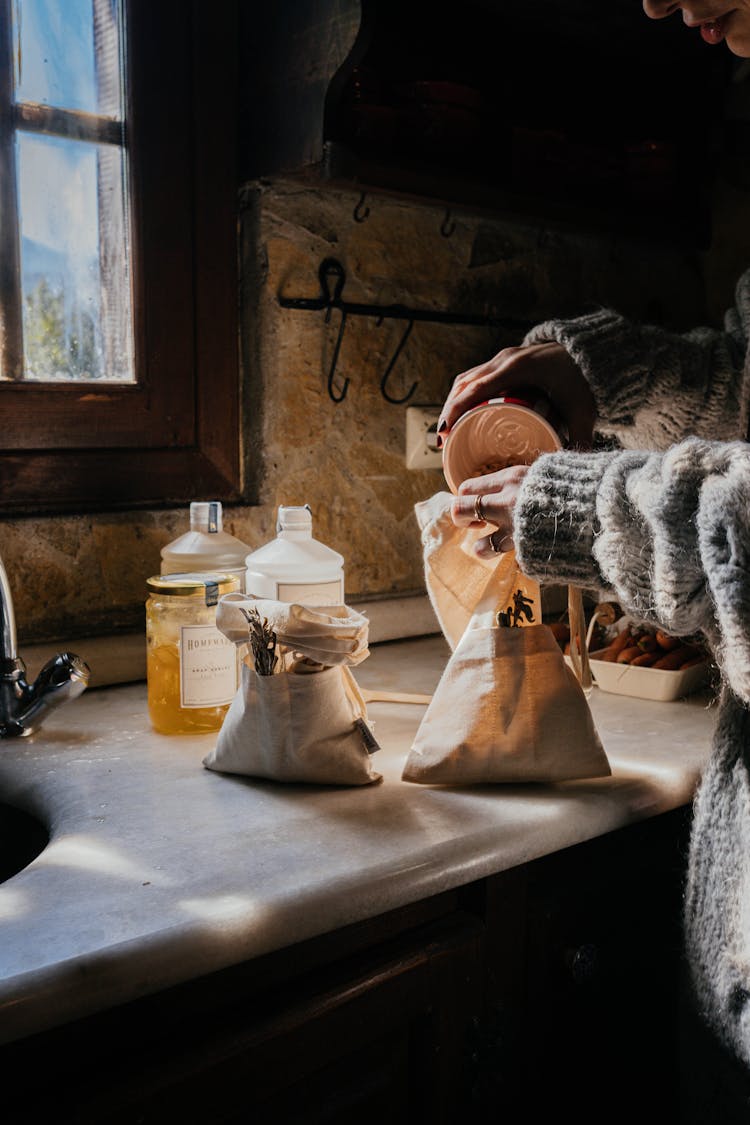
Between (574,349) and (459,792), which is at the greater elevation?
(574,349)

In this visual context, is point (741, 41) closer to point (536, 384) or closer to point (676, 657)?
point (536, 384)

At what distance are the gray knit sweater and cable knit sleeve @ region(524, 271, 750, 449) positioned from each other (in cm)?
33

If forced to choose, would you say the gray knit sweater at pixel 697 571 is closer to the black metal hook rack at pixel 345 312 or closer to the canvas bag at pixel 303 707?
the canvas bag at pixel 303 707

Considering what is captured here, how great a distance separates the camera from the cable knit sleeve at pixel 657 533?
0.75 m

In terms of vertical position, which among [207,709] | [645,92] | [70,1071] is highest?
[645,92]

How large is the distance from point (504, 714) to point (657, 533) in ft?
1.03

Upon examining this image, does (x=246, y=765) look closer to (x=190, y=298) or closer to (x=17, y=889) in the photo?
(x=17, y=889)

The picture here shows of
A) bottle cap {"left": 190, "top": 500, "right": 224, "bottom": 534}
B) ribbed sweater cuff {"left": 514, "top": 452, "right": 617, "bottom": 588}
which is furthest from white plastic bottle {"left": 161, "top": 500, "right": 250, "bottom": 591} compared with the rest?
ribbed sweater cuff {"left": 514, "top": 452, "right": 617, "bottom": 588}

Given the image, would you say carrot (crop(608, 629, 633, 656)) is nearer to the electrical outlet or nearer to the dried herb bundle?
the electrical outlet

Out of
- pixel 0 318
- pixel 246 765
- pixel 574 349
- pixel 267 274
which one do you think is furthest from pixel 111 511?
pixel 574 349

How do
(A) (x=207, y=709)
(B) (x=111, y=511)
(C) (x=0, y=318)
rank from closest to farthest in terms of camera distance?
(A) (x=207, y=709) < (C) (x=0, y=318) < (B) (x=111, y=511)

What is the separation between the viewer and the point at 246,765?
3.44 ft

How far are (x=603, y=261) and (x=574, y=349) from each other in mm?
930

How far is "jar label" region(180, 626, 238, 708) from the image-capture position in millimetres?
1185
